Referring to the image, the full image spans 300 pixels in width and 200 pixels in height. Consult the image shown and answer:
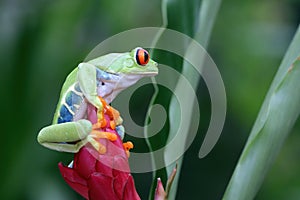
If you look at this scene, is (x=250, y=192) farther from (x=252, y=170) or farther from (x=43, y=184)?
(x=43, y=184)

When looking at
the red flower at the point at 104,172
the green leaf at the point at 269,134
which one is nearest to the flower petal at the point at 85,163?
the red flower at the point at 104,172

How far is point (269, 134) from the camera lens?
985 mm

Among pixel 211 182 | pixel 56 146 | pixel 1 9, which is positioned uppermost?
pixel 56 146

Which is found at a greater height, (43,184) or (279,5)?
(279,5)

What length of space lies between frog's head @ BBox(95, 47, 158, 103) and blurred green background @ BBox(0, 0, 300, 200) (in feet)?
2.59

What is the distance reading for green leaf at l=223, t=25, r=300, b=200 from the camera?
98 centimetres

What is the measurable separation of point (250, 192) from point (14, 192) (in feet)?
2.92

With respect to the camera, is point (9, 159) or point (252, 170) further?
point (9, 159)

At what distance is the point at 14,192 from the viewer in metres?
1.74

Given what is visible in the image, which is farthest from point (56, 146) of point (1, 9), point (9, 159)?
point (1, 9)

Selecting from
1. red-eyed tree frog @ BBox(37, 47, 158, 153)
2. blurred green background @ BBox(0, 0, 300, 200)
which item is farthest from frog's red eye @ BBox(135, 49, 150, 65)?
blurred green background @ BBox(0, 0, 300, 200)

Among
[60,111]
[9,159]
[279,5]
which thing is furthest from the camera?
[279,5]

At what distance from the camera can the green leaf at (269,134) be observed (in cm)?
98

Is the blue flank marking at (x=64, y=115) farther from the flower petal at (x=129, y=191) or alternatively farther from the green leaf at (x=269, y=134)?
the green leaf at (x=269, y=134)
